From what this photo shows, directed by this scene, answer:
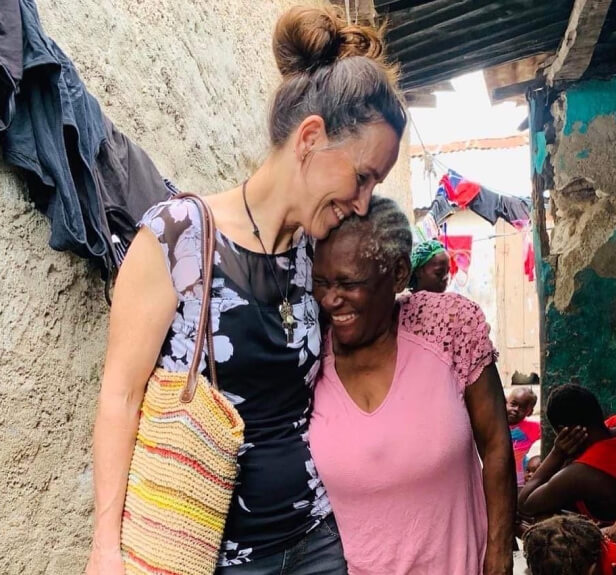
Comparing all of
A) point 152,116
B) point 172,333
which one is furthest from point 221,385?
point 152,116

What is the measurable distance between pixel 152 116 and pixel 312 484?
1407mm

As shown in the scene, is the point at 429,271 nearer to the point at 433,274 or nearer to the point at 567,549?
the point at 433,274

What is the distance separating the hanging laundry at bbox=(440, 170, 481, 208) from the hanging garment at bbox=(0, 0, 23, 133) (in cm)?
874

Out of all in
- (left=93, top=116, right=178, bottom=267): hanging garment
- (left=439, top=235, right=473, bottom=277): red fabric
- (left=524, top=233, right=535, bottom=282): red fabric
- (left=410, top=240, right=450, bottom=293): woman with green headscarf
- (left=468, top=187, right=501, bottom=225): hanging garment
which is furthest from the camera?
(left=439, top=235, right=473, bottom=277): red fabric

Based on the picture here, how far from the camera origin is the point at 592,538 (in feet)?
8.27

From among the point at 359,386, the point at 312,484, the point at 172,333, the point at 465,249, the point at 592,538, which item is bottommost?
the point at 465,249

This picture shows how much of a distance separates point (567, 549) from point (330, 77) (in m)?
1.93

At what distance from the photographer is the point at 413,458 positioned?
159 centimetres

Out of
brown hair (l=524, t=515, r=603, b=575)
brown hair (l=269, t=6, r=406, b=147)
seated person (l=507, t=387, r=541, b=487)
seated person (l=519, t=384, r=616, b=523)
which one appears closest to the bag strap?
brown hair (l=269, t=6, r=406, b=147)

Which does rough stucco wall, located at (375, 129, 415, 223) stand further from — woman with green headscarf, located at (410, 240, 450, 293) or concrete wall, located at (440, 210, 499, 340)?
concrete wall, located at (440, 210, 499, 340)

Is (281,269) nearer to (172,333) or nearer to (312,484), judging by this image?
(172,333)

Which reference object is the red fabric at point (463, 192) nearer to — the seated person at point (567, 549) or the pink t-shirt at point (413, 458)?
the seated person at point (567, 549)

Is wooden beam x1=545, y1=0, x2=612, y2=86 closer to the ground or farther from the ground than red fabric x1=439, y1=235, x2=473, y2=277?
farther from the ground

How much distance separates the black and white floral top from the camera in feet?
4.54
